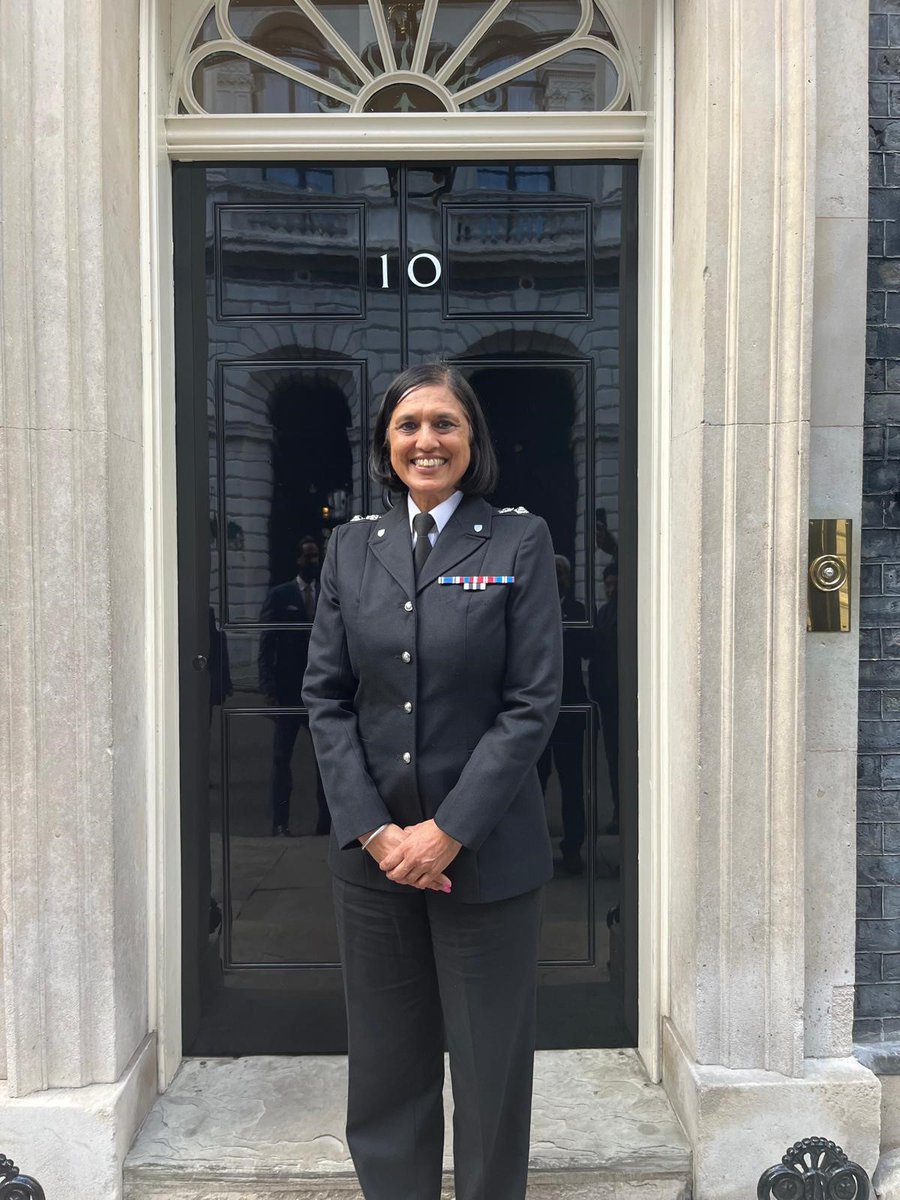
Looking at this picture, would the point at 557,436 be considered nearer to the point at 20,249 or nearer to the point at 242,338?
the point at 242,338

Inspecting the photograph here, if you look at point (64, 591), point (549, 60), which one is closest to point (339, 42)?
point (549, 60)

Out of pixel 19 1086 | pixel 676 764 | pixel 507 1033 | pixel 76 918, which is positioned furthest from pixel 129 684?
pixel 676 764

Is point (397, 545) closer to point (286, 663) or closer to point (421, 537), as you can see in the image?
point (421, 537)

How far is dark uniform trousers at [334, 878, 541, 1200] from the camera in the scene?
7.16 ft

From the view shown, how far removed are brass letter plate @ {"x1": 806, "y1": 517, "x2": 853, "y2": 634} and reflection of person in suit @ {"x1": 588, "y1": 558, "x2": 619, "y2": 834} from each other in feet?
2.28

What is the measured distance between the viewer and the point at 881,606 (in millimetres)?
2932

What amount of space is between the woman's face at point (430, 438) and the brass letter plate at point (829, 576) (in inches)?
47.9

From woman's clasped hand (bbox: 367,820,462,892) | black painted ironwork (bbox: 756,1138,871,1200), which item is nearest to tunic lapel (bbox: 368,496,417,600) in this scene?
woman's clasped hand (bbox: 367,820,462,892)

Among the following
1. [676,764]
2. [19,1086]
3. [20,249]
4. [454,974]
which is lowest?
[19,1086]

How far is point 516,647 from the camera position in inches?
84.3

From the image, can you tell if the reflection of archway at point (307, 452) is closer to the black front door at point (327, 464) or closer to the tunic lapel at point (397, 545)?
the black front door at point (327, 464)

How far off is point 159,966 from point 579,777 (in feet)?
5.12

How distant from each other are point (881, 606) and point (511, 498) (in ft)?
4.13

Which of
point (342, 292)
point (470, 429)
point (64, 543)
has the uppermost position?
point (342, 292)
